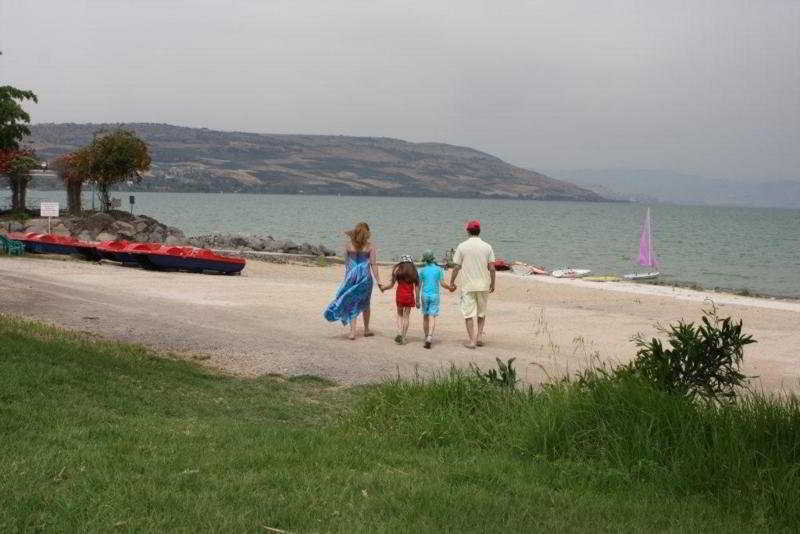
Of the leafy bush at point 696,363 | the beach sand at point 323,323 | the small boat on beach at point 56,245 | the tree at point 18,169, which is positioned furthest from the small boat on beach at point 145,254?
the leafy bush at point 696,363

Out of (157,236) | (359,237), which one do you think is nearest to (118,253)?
(157,236)

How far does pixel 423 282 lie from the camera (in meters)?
13.4

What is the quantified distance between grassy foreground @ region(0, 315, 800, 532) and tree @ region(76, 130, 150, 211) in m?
35.5

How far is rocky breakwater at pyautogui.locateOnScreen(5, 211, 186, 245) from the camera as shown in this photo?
36.5 metres

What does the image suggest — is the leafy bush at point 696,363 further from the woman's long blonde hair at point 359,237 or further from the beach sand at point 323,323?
the woman's long blonde hair at point 359,237

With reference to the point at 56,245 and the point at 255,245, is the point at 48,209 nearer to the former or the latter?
the point at 56,245

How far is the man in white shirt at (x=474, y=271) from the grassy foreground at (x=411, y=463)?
5.45 m

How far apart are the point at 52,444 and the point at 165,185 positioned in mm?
186677

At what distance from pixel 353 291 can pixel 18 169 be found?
3094cm

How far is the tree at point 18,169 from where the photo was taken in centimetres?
3828

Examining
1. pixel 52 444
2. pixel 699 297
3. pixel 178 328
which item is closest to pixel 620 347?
pixel 178 328

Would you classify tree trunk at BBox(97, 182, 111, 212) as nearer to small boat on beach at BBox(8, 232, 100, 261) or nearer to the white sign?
the white sign

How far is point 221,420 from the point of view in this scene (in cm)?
730

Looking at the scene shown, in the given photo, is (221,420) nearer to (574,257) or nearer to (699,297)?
(699,297)
